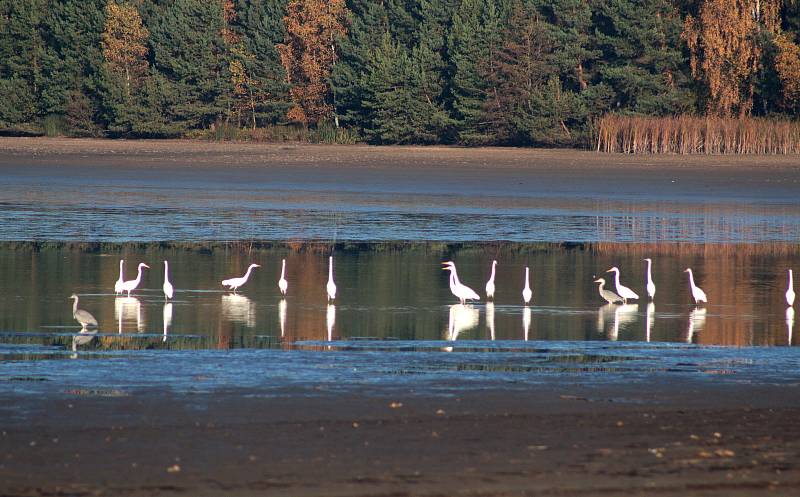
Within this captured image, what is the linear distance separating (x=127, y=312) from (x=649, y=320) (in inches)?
230

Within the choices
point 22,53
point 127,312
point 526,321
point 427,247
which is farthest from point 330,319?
point 22,53

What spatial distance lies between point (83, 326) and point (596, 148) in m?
51.0

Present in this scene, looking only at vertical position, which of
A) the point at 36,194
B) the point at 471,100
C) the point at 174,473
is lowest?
the point at 174,473

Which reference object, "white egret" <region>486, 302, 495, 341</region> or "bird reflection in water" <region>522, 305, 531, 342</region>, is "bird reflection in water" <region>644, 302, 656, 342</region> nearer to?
"bird reflection in water" <region>522, 305, 531, 342</region>

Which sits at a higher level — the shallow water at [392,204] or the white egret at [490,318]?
the shallow water at [392,204]

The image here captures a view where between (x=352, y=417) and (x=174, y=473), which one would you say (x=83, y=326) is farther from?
(x=174, y=473)

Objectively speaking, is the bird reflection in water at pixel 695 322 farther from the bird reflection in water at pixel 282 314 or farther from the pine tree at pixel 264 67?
the pine tree at pixel 264 67

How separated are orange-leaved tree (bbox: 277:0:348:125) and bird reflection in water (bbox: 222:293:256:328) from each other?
64158 millimetres

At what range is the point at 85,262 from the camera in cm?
2003

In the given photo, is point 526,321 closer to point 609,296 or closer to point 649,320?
point 649,320

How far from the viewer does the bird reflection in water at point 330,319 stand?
13602 millimetres

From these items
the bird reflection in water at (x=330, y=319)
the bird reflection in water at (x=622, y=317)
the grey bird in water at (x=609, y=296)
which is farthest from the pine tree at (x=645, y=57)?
A: the bird reflection in water at (x=330, y=319)

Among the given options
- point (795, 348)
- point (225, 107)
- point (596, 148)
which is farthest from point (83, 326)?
point (225, 107)

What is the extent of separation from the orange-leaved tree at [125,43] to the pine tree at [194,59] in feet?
5.46
